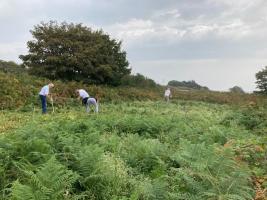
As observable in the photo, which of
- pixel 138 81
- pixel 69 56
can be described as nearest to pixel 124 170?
pixel 69 56

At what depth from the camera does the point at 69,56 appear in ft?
140

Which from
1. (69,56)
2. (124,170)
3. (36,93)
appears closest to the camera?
(124,170)

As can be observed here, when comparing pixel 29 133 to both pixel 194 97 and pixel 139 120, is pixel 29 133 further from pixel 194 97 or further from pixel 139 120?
pixel 194 97

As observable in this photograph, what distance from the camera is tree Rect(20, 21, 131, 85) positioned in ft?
139

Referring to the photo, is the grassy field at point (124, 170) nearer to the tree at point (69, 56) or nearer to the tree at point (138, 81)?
the tree at point (69, 56)

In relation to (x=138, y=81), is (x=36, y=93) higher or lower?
lower

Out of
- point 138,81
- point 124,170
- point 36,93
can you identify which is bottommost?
point 124,170

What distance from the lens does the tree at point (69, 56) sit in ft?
139

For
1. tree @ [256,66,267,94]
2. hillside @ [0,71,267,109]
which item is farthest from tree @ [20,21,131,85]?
tree @ [256,66,267,94]

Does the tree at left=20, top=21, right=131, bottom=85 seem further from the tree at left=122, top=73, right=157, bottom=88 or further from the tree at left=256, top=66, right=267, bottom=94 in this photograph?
the tree at left=256, top=66, right=267, bottom=94

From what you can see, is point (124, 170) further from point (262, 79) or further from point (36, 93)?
point (262, 79)

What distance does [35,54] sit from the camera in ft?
142

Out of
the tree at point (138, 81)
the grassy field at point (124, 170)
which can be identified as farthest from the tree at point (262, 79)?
the grassy field at point (124, 170)

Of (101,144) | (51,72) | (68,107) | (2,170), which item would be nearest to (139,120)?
(101,144)
